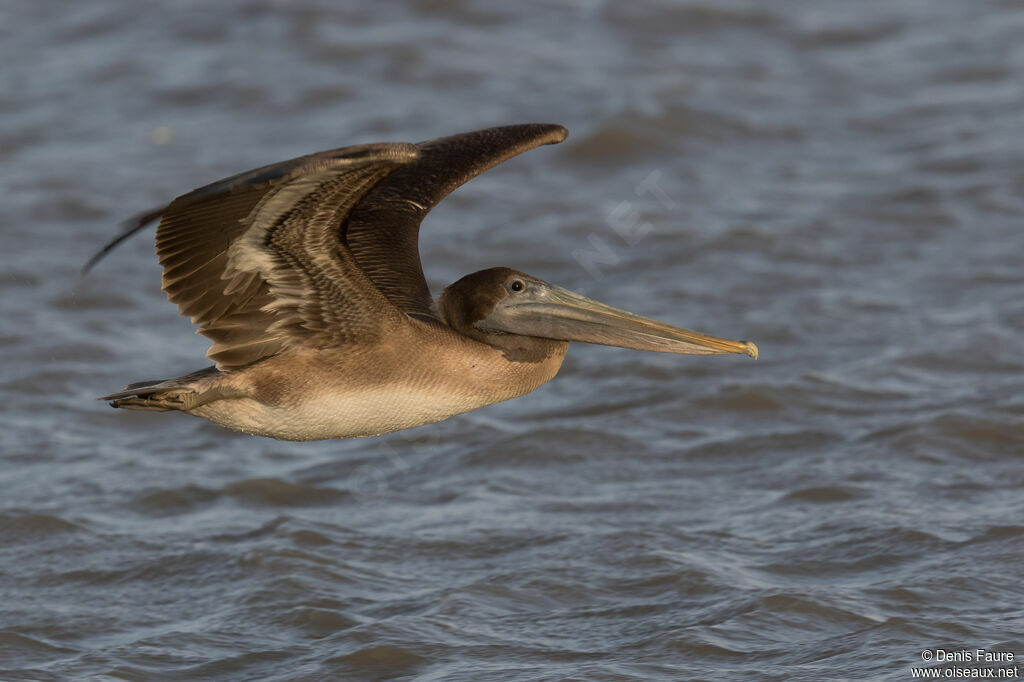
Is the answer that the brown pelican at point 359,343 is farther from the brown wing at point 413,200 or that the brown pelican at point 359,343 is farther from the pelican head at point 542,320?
the brown wing at point 413,200

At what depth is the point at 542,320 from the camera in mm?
5824

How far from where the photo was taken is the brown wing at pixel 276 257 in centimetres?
470

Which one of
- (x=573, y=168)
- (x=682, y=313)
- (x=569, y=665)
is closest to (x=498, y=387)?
(x=569, y=665)

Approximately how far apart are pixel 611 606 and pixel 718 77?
330 inches

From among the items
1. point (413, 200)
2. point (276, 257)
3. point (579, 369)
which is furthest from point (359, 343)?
point (579, 369)

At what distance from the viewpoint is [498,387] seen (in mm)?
5895

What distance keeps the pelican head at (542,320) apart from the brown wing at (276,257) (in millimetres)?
355

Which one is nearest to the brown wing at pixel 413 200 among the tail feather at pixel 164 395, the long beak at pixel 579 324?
the long beak at pixel 579 324

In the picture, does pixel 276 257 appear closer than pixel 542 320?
Yes

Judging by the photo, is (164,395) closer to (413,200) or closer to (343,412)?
(343,412)

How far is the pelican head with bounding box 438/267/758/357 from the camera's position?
5809 millimetres

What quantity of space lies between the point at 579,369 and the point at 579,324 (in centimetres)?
367

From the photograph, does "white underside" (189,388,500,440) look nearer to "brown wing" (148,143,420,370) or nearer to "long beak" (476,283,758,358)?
"brown wing" (148,143,420,370)

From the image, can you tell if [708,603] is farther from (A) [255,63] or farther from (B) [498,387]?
(A) [255,63]
